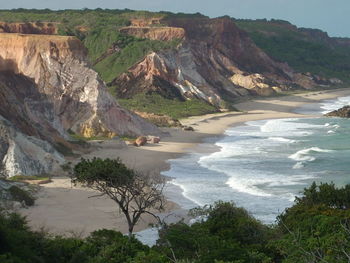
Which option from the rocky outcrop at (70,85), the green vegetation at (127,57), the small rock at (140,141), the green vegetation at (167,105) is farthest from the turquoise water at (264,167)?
the green vegetation at (127,57)

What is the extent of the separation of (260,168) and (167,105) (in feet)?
136

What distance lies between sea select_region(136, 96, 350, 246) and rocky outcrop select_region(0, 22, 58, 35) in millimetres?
44129

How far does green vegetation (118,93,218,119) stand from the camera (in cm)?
8122

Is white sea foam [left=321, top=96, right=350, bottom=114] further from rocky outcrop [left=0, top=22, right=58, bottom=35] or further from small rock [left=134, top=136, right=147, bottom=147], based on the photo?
rocky outcrop [left=0, top=22, right=58, bottom=35]

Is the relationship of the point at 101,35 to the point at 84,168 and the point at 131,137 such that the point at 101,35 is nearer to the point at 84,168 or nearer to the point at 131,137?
the point at 131,137

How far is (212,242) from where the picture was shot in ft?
67.6

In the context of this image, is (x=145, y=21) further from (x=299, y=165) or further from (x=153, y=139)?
(x=299, y=165)

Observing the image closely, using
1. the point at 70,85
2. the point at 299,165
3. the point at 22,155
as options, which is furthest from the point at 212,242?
the point at 70,85

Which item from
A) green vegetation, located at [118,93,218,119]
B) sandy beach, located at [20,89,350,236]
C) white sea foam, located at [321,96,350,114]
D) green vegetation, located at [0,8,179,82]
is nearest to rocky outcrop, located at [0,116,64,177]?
sandy beach, located at [20,89,350,236]

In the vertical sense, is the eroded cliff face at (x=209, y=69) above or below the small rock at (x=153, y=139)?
above

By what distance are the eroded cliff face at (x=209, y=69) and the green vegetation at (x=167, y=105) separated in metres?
2.06

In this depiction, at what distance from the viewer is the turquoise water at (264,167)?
3534cm

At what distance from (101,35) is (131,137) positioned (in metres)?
58.6

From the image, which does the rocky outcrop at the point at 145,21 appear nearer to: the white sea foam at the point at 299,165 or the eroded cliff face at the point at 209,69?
the eroded cliff face at the point at 209,69
